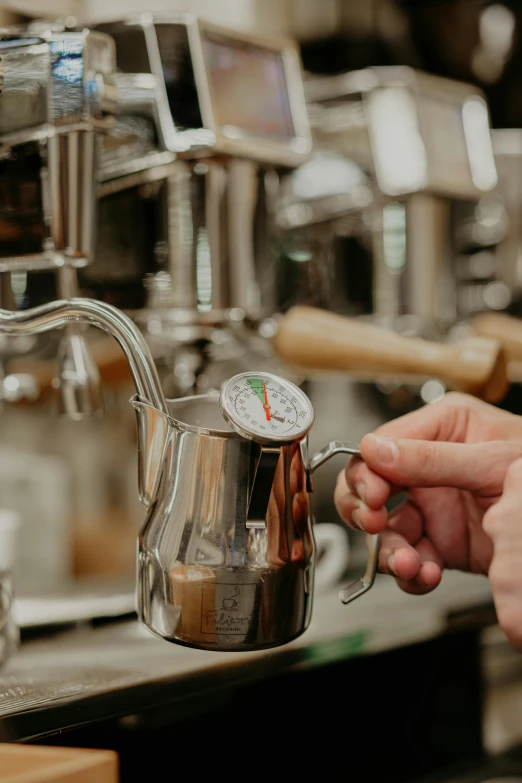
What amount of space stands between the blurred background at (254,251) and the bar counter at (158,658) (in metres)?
0.02

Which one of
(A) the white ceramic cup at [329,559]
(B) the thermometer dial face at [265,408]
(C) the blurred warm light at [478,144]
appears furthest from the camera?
(C) the blurred warm light at [478,144]

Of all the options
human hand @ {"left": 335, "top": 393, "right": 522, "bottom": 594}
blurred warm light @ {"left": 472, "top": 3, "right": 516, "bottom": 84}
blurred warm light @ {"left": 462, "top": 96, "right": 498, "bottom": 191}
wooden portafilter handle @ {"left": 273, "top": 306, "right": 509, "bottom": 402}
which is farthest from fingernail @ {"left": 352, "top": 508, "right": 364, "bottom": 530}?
blurred warm light @ {"left": 472, "top": 3, "right": 516, "bottom": 84}

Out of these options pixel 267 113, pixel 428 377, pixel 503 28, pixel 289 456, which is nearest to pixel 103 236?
pixel 267 113

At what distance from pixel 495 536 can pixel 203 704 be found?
381mm

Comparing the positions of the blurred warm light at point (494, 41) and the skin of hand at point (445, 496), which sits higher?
the blurred warm light at point (494, 41)

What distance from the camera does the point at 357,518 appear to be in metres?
0.71

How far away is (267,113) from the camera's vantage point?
1.02 metres

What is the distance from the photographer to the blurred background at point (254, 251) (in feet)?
2.74

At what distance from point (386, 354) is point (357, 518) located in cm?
28

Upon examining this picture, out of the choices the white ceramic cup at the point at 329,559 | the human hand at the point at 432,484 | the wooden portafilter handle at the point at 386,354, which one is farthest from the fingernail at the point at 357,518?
the white ceramic cup at the point at 329,559

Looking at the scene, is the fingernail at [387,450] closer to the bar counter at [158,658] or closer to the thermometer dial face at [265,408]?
the thermometer dial face at [265,408]

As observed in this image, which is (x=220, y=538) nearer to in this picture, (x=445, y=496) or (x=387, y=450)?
(x=387, y=450)

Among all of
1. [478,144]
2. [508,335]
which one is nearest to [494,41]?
[478,144]

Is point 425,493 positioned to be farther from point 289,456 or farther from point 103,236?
point 103,236
